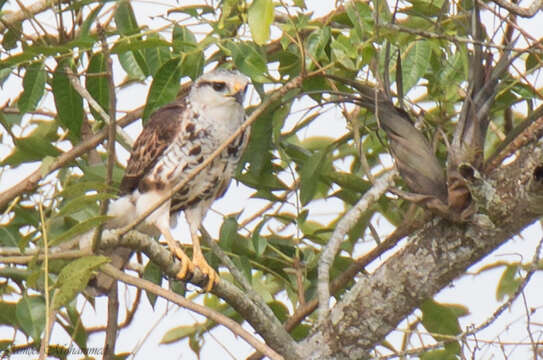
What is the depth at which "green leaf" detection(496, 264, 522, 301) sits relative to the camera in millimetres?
4410

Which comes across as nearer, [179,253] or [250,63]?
[250,63]

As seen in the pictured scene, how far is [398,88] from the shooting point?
306 centimetres

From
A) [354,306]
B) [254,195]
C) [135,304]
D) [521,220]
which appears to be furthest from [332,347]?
[135,304]

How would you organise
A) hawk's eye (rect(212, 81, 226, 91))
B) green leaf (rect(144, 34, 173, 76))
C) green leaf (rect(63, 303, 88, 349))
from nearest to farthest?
green leaf (rect(144, 34, 173, 76)) → green leaf (rect(63, 303, 88, 349)) → hawk's eye (rect(212, 81, 226, 91))

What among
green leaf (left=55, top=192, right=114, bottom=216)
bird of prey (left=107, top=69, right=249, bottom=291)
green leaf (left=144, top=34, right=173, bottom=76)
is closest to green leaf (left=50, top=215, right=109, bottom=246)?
green leaf (left=55, top=192, right=114, bottom=216)

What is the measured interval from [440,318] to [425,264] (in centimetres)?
105

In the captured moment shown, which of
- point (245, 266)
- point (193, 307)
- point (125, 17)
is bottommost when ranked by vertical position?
point (193, 307)

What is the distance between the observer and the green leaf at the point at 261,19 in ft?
9.65

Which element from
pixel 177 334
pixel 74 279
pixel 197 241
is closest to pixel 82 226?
pixel 74 279

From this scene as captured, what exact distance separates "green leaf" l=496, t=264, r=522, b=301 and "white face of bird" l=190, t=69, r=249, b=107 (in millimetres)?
1375

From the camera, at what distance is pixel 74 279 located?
8.05ft

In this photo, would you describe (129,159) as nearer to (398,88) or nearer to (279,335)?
(279,335)

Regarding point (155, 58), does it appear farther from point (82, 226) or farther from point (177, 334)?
point (177, 334)

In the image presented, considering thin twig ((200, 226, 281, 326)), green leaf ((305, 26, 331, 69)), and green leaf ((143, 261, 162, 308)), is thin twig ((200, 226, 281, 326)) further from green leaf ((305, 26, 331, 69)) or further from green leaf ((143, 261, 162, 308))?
green leaf ((305, 26, 331, 69))
